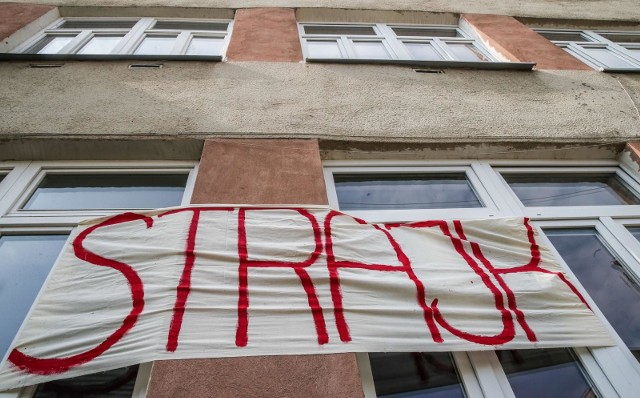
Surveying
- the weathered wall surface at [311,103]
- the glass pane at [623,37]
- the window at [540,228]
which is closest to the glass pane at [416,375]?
the window at [540,228]

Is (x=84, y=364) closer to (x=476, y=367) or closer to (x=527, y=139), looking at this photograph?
(x=476, y=367)

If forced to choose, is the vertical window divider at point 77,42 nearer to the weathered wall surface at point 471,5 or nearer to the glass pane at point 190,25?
the weathered wall surface at point 471,5

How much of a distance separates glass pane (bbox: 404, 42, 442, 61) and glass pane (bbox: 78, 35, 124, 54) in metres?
3.60

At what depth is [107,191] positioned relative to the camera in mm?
2807

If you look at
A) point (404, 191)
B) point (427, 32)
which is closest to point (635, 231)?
A: point (404, 191)

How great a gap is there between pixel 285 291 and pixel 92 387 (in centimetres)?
98

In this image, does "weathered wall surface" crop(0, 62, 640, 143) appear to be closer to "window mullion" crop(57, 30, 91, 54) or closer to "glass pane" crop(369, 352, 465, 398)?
"window mullion" crop(57, 30, 91, 54)

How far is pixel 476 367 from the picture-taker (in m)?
1.92

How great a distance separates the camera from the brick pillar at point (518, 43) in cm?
428

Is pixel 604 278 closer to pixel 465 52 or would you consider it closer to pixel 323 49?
pixel 465 52

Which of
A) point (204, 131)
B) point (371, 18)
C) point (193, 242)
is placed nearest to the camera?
point (193, 242)

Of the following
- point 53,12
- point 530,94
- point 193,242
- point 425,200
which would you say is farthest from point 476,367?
point 53,12

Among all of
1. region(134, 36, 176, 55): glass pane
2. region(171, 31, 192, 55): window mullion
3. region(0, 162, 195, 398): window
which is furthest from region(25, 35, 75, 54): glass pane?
region(0, 162, 195, 398): window

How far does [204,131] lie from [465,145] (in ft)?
6.93
